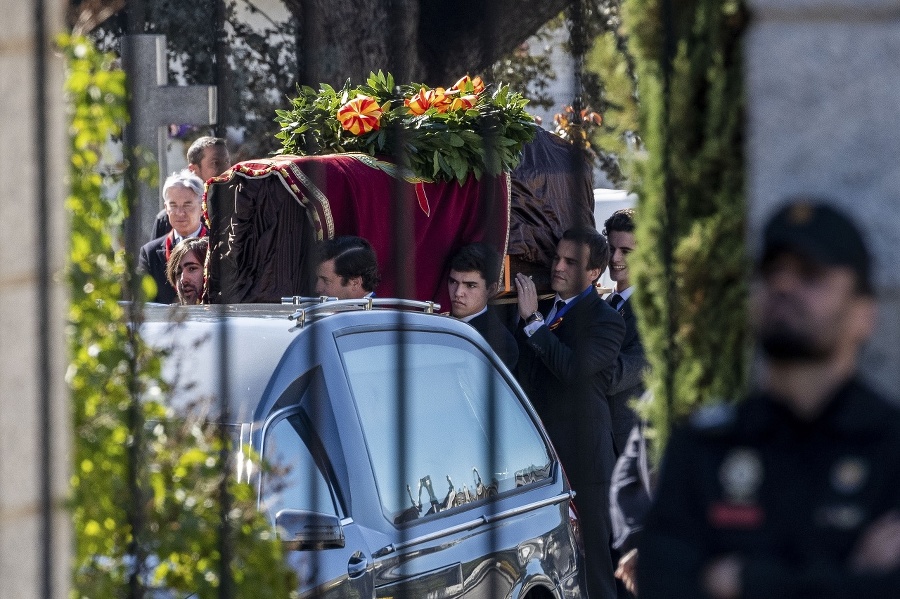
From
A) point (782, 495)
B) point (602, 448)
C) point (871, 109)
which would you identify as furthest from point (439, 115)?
point (782, 495)

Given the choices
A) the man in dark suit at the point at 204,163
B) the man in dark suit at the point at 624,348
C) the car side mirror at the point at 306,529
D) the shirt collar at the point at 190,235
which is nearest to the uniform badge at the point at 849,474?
the car side mirror at the point at 306,529

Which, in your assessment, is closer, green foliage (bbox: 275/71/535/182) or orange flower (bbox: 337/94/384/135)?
green foliage (bbox: 275/71/535/182)

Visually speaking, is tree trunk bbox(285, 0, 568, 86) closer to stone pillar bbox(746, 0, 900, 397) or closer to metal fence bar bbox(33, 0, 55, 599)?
metal fence bar bbox(33, 0, 55, 599)

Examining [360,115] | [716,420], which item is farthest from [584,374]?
[716,420]

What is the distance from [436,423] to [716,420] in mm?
1977

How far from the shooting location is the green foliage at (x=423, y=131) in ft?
18.0

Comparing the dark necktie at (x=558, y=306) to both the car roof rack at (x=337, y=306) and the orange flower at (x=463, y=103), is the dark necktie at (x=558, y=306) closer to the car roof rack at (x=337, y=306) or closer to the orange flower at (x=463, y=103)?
the orange flower at (x=463, y=103)

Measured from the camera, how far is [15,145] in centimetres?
276

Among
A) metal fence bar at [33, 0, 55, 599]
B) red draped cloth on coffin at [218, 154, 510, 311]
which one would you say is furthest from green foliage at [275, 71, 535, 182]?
metal fence bar at [33, 0, 55, 599]

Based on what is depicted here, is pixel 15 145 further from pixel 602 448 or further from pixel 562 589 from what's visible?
pixel 602 448

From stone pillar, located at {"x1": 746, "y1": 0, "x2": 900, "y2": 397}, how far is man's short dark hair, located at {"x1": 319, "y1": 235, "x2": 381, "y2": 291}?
3.07 metres

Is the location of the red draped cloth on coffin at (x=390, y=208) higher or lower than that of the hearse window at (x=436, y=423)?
A: higher

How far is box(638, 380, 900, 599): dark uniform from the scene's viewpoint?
72.4 inches

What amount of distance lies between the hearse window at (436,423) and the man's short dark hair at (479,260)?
4.04 feet
